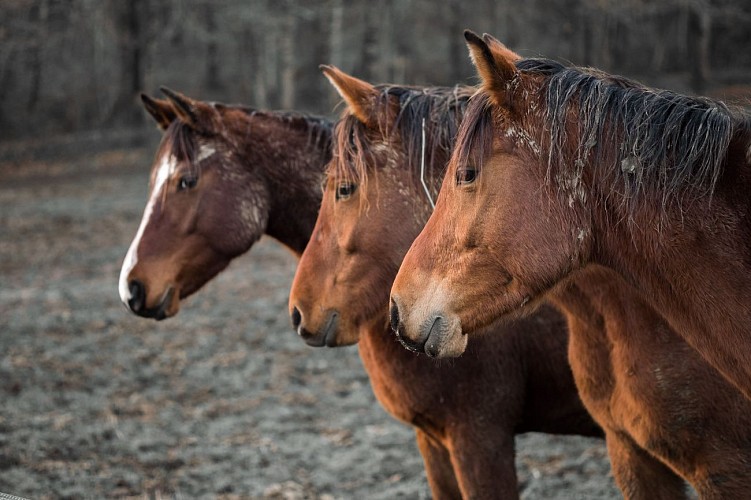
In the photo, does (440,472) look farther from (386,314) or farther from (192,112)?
(192,112)

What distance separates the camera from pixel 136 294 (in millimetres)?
3902

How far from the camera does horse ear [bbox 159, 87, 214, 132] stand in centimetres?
399

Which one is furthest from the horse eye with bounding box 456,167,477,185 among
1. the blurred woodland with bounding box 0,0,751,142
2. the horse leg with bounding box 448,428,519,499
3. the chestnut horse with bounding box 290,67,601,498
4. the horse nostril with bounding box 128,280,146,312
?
the blurred woodland with bounding box 0,0,751,142

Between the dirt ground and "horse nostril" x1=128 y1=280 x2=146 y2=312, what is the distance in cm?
154

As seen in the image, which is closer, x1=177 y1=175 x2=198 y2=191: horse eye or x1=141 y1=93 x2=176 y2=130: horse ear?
x1=177 y1=175 x2=198 y2=191: horse eye

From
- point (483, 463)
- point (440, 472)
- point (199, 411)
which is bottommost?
point (199, 411)

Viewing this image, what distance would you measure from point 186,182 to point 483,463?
2.07m

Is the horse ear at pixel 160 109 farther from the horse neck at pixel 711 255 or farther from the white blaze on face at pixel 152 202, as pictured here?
the horse neck at pixel 711 255

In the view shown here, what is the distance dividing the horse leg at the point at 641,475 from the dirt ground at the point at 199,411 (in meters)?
1.61

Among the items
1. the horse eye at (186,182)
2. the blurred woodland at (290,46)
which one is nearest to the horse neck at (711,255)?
the horse eye at (186,182)

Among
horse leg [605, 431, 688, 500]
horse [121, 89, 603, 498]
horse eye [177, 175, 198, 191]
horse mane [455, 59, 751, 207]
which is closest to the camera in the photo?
horse mane [455, 59, 751, 207]

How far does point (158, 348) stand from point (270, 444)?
2.64 m

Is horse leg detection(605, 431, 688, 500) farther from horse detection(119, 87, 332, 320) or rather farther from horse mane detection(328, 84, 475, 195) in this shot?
horse detection(119, 87, 332, 320)

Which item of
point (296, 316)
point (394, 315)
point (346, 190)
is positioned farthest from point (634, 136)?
point (296, 316)
